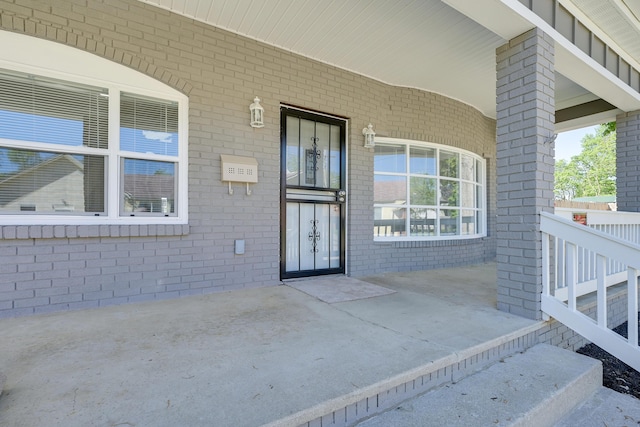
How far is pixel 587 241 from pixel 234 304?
3157 mm

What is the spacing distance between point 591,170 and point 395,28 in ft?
112

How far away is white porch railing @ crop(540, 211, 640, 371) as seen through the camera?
7.59ft

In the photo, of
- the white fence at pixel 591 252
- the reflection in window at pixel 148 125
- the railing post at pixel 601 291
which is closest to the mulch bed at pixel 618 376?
the railing post at pixel 601 291

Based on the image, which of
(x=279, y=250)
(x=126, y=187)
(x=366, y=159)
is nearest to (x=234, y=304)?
(x=279, y=250)

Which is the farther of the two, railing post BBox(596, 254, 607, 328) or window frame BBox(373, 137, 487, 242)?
window frame BBox(373, 137, 487, 242)

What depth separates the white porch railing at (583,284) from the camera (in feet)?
7.59

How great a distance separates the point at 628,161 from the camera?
15.8 feet

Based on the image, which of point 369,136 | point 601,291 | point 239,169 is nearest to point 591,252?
point 601,291

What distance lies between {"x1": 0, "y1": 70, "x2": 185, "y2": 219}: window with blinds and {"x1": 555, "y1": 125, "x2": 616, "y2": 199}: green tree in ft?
106

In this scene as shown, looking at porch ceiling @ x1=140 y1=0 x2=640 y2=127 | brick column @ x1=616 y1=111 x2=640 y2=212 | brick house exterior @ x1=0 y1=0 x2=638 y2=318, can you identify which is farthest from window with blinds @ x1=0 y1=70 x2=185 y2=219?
brick column @ x1=616 y1=111 x2=640 y2=212

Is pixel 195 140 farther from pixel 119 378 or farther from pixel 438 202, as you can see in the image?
pixel 438 202

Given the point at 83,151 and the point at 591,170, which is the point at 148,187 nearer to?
the point at 83,151

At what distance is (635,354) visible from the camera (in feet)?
7.43

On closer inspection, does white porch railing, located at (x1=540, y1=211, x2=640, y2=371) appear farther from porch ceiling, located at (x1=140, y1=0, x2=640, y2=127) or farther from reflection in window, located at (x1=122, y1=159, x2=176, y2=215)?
reflection in window, located at (x1=122, y1=159, x2=176, y2=215)
